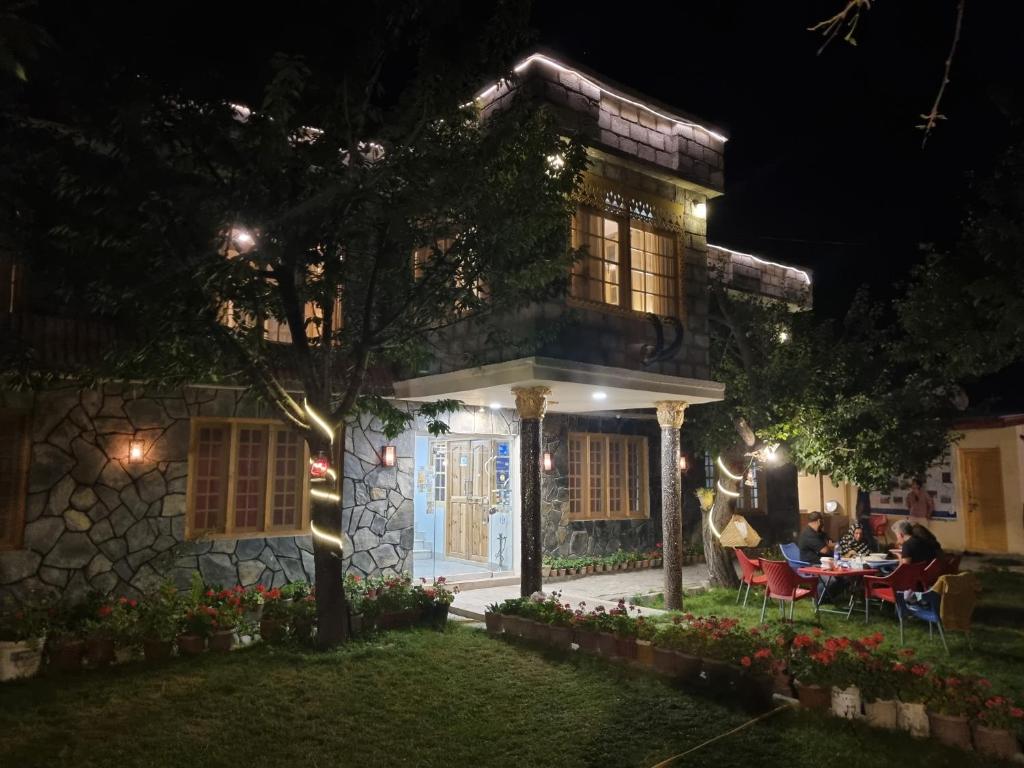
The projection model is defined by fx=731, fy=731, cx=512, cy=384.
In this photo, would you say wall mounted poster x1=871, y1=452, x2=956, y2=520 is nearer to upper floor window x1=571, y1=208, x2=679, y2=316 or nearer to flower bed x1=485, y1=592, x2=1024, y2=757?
upper floor window x1=571, y1=208, x2=679, y2=316

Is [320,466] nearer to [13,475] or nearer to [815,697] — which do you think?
[13,475]

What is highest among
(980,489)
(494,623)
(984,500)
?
(980,489)

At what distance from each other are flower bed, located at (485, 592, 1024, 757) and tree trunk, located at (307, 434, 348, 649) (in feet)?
7.57

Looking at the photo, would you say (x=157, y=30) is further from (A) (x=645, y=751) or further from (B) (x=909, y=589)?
(B) (x=909, y=589)

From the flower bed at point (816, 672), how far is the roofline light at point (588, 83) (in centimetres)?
596

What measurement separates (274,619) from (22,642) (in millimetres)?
2362

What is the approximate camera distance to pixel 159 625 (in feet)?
24.7

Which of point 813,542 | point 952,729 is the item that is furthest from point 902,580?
point 952,729

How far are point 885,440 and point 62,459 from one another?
484 inches

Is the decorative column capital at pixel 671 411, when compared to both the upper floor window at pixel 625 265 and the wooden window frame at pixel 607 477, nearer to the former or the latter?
the upper floor window at pixel 625 265

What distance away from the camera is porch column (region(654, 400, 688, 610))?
10.5 meters

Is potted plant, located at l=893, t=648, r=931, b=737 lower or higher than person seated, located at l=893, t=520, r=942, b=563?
lower

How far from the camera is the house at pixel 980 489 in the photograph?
17.1 metres

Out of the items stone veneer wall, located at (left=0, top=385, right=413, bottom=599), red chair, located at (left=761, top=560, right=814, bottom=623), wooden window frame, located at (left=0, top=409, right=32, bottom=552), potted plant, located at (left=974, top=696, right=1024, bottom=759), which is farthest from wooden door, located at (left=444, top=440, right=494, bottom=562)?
potted plant, located at (left=974, top=696, right=1024, bottom=759)
